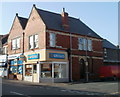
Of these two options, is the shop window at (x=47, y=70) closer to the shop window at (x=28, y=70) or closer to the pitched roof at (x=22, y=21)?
the shop window at (x=28, y=70)

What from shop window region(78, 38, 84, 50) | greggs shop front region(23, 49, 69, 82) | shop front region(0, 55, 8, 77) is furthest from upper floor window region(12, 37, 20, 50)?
shop window region(78, 38, 84, 50)

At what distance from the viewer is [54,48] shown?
29906 mm

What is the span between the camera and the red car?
34.2 m

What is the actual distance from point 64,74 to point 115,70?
938 centimetres

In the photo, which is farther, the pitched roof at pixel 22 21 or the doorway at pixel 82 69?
the pitched roof at pixel 22 21

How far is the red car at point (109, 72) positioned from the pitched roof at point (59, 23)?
19.3ft

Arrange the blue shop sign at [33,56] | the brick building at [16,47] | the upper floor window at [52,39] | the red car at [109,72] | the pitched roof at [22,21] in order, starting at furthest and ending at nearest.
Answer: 1. the pitched roof at [22,21]
2. the brick building at [16,47]
3. the red car at [109,72]
4. the blue shop sign at [33,56]
5. the upper floor window at [52,39]

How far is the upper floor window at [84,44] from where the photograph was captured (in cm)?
3375

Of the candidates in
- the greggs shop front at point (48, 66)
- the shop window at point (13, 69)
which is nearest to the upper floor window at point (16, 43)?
the shop window at point (13, 69)

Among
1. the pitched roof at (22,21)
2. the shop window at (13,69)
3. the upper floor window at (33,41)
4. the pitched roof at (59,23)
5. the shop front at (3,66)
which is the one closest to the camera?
the pitched roof at (59,23)

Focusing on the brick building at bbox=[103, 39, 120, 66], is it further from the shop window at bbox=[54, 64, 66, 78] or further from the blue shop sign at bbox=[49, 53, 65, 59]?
the blue shop sign at bbox=[49, 53, 65, 59]

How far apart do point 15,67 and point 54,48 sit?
9179mm

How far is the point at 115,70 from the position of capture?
115 feet

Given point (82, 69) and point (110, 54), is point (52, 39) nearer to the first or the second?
point (82, 69)
